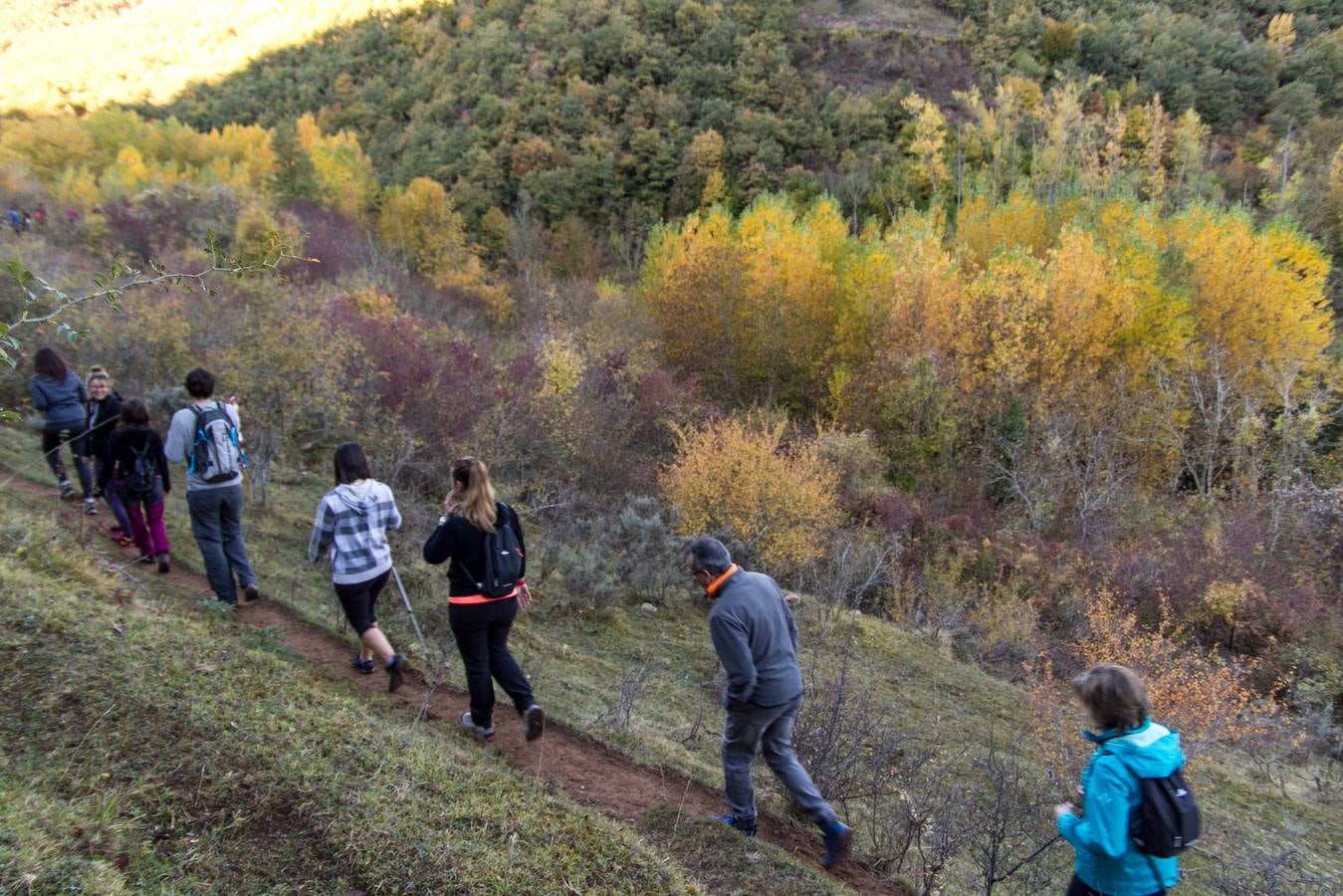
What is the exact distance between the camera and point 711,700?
7.51 m

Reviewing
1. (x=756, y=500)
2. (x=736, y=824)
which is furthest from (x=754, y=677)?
(x=756, y=500)

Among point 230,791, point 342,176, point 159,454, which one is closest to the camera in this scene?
point 230,791

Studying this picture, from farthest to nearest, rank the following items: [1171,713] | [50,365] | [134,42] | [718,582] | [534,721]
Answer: [134,42]
[1171,713]
[50,365]
[534,721]
[718,582]

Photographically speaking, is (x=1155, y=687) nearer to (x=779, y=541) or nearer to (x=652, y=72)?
(x=779, y=541)

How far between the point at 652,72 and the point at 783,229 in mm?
33808

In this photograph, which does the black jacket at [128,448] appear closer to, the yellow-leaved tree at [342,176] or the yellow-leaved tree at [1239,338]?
the yellow-leaved tree at [1239,338]

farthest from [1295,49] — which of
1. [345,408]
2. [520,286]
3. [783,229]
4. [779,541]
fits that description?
[345,408]

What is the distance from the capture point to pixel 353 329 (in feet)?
56.2

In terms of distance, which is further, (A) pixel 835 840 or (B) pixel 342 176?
(B) pixel 342 176

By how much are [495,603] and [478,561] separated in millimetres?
289

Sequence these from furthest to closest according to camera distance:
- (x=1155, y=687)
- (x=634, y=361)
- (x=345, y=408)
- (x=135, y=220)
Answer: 1. (x=135, y=220)
2. (x=634, y=361)
3. (x=345, y=408)
4. (x=1155, y=687)

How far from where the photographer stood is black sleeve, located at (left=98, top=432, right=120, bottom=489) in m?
6.12

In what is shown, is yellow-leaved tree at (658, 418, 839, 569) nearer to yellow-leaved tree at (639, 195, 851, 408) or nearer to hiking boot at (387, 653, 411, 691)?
hiking boot at (387, 653, 411, 691)

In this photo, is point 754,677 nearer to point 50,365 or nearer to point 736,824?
point 736,824
